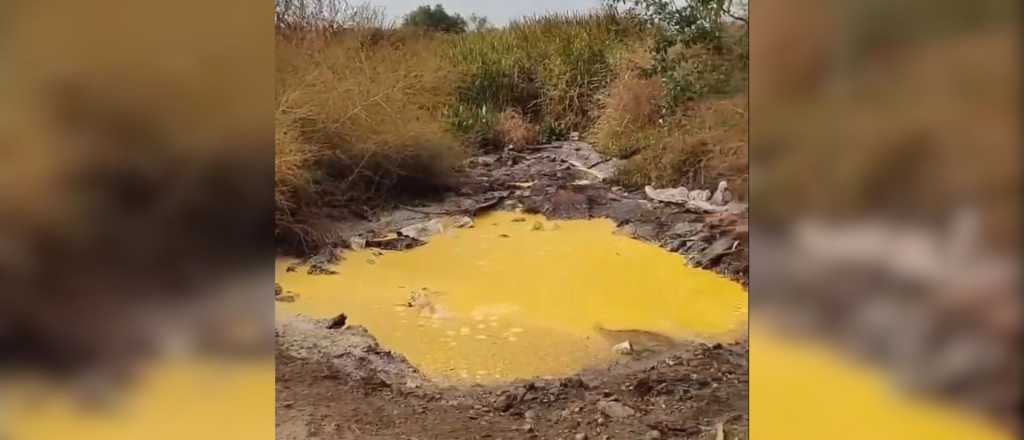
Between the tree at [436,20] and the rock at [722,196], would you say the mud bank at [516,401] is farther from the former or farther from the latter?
the tree at [436,20]

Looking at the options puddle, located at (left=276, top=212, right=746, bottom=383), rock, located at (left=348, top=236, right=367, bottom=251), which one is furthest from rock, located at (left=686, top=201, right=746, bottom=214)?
rock, located at (left=348, top=236, right=367, bottom=251)

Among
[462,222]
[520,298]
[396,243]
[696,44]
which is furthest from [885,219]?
[396,243]

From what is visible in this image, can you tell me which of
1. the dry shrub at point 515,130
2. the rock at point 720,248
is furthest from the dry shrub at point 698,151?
the dry shrub at point 515,130

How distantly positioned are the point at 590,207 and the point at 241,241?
2.87 ft

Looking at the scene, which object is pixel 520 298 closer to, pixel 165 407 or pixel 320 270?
pixel 320 270

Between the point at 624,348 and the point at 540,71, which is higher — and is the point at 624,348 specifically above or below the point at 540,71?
below

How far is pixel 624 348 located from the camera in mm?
1905

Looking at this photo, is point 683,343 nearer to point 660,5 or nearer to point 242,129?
point 660,5

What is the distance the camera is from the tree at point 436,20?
194 centimetres

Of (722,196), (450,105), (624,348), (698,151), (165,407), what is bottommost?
(165,407)

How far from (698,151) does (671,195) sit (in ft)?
0.41

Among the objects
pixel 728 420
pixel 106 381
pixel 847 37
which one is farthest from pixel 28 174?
pixel 847 37

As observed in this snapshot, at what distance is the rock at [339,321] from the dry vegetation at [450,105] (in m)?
0.19

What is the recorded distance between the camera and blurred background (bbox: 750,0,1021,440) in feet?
A: 6.09
